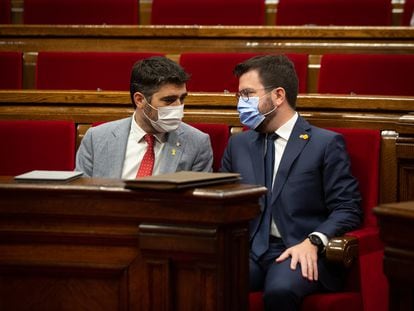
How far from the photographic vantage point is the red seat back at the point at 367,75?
1062mm

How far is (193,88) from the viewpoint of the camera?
43.6 inches

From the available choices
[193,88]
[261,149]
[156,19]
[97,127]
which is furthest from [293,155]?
[156,19]

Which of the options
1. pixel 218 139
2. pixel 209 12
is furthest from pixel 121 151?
pixel 209 12

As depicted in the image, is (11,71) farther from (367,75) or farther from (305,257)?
(305,257)

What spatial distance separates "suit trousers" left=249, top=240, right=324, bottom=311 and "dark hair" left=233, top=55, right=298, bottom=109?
0.18 m

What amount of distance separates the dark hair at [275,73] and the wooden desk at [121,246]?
0.83ft

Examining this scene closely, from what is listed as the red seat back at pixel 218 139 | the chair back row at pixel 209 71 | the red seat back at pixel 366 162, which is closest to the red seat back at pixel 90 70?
the chair back row at pixel 209 71

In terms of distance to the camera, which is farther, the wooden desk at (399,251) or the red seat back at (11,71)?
the red seat back at (11,71)

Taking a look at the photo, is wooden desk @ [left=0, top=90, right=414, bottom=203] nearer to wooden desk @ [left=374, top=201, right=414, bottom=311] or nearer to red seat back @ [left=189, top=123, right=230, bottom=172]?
red seat back @ [left=189, top=123, right=230, bottom=172]

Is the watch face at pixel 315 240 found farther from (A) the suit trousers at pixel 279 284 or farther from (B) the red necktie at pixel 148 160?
(B) the red necktie at pixel 148 160

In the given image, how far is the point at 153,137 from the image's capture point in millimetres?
882

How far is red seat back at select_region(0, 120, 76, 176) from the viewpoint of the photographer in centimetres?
92

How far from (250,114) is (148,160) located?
0.12 meters

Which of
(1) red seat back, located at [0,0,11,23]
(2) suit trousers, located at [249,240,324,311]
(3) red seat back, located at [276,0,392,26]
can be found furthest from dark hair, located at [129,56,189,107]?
(1) red seat back, located at [0,0,11,23]
